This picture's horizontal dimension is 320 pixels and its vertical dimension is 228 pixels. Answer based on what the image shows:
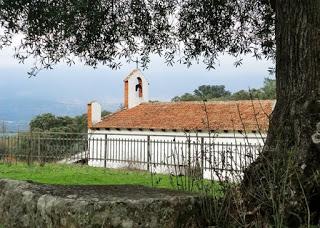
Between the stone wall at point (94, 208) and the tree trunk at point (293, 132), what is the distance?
76 cm

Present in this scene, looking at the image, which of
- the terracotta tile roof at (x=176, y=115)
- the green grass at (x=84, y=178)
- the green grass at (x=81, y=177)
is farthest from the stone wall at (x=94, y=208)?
the terracotta tile roof at (x=176, y=115)

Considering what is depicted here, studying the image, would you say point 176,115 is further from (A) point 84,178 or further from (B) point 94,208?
(B) point 94,208

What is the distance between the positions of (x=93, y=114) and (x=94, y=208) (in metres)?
31.8

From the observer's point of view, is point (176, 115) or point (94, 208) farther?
point (176, 115)

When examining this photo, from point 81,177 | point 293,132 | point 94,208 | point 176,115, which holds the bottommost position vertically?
point 81,177

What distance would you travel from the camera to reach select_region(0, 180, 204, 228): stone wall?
4785 millimetres

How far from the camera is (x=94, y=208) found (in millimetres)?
4793

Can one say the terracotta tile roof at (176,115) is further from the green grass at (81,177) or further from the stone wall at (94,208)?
the stone wall at (94,208)

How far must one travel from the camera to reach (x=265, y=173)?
17.1 feet

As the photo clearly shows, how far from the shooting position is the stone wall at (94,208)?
4.79m

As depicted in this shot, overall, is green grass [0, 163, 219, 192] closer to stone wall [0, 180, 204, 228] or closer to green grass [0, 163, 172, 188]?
green grass [0, 163, 172, 188]

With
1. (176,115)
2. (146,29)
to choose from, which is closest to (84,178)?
(146,29)

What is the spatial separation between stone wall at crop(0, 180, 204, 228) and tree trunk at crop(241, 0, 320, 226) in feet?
2.50

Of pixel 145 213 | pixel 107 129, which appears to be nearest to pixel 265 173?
pixel 145 213
